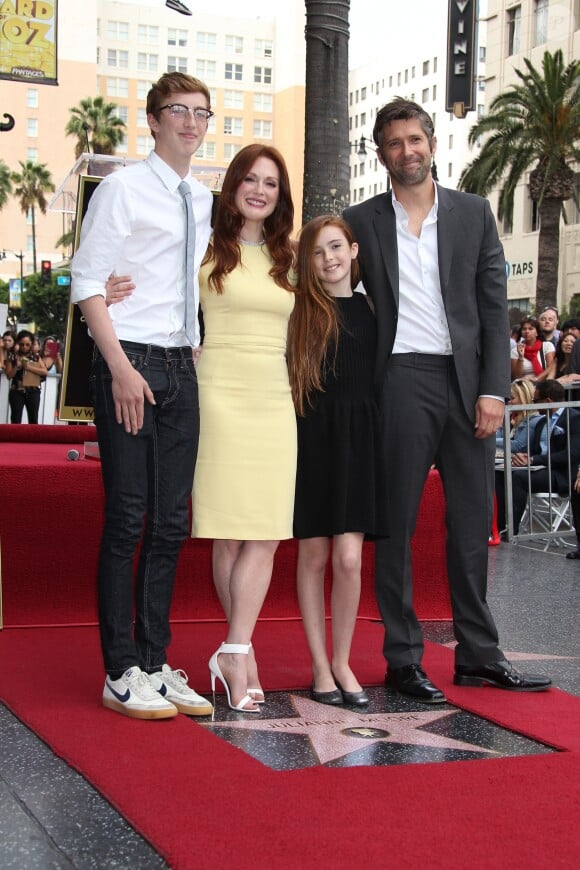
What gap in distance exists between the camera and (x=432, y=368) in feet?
14.1

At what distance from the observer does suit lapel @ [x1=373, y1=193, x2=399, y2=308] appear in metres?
4.26

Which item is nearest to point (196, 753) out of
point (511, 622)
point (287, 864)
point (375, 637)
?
point (287, 864)

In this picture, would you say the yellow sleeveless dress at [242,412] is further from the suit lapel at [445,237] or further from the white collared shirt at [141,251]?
the suit lapel at [445,237]

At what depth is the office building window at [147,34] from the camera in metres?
112

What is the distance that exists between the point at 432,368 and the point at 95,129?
66667mm

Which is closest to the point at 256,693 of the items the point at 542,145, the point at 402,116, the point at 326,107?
the point at 402,116

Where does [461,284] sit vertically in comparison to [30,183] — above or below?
below

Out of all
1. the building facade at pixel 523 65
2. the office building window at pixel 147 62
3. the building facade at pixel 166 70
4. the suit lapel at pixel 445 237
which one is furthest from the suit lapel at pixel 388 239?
the office building window at pixel 147 62

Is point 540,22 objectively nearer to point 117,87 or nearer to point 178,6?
point 178,6

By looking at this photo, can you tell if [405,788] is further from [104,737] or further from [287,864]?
[104,737]

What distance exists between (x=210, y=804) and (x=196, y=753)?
465 millimetres

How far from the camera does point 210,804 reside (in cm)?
285

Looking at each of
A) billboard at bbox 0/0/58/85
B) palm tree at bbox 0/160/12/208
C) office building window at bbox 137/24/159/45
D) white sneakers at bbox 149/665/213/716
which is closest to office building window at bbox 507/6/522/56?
billboard at bbox 0/0/58/85

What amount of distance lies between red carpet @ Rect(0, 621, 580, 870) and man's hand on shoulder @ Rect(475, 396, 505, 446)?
3.33 ft
